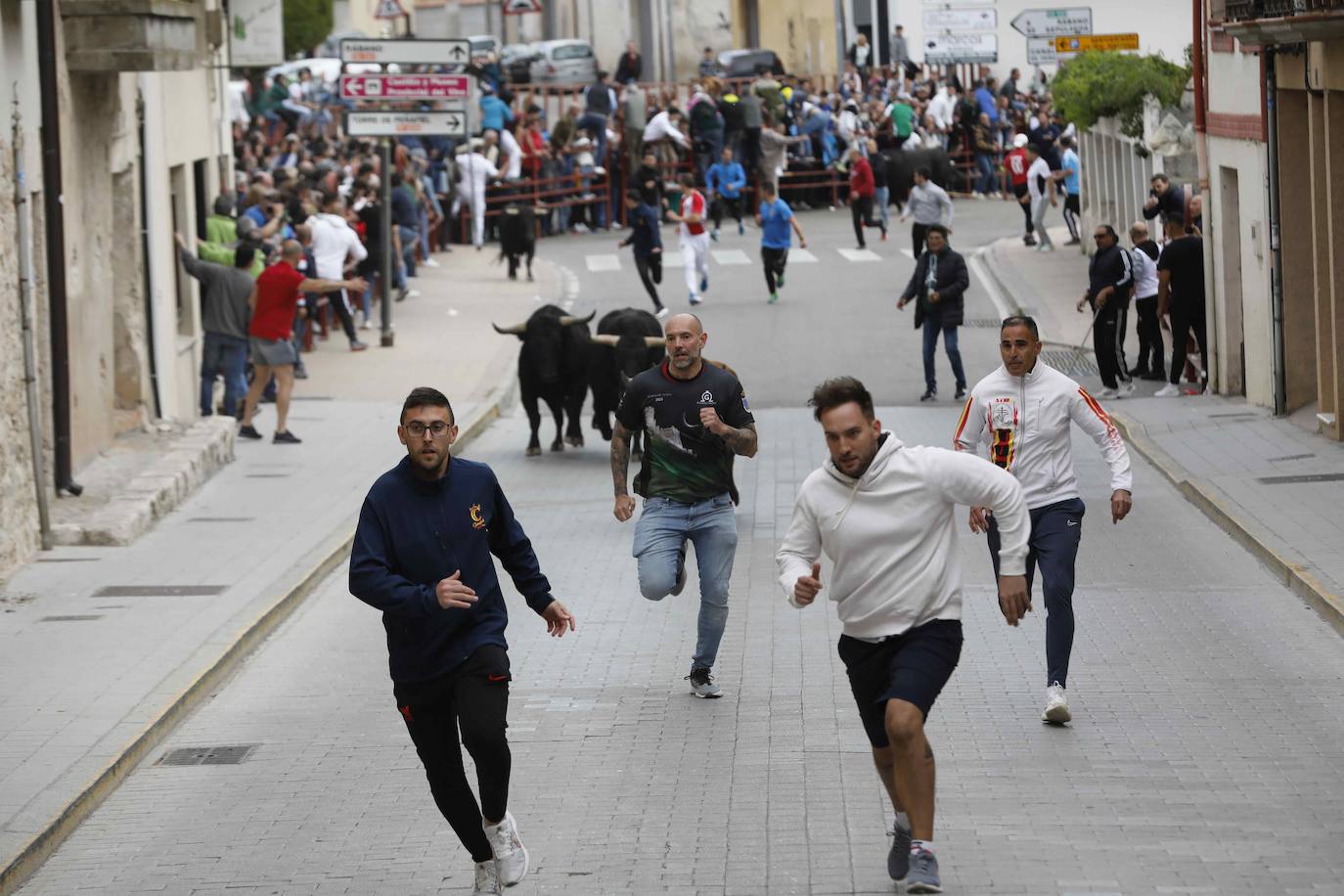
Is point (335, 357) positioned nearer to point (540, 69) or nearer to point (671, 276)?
point (671, 276)

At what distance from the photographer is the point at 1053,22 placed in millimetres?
29609

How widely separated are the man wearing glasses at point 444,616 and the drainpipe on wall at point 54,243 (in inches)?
382

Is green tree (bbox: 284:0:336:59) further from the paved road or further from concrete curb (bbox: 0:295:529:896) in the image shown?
the paved road

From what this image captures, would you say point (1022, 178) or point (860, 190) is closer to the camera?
point (1022, 178)

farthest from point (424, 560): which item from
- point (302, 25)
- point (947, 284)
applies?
point (302, 25)

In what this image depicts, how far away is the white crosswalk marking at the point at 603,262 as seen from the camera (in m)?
36.0

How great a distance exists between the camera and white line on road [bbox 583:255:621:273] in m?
35.9

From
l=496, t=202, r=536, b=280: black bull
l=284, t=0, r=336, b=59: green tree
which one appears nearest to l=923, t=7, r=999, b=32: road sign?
l=496, t=202, r=536, b=280: black bull

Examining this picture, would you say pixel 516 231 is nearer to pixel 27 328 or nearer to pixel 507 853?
pixel 27 328

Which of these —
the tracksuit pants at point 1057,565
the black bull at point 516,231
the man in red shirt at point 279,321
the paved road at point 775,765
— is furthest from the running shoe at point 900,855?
the black bull at point 516,231

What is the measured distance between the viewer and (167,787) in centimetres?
971

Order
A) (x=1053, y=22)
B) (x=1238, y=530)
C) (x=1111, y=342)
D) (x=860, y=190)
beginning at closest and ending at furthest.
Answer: (x=1238, y=530) → (x=1111, y=342) → (x=1053, y=22) → (x=860, y=190)

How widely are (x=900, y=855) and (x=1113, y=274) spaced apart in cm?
1573

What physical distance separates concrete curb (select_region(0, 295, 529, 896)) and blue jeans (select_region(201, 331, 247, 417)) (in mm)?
5684
